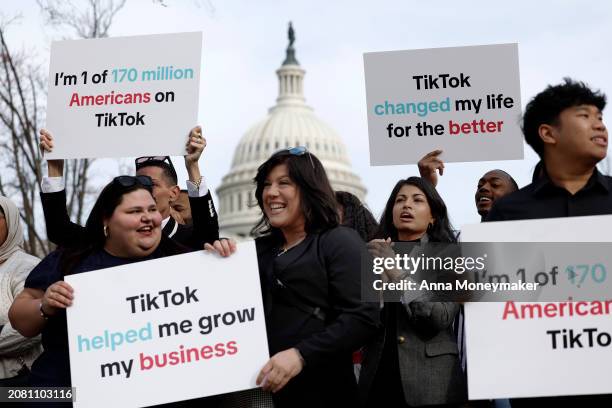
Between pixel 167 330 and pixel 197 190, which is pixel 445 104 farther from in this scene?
pixel 167 330

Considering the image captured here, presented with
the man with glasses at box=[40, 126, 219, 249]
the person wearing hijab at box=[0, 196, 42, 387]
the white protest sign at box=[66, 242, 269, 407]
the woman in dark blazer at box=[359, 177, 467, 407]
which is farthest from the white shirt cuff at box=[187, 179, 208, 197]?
the person wearing hijab at box=[0, 196, 42, 387]

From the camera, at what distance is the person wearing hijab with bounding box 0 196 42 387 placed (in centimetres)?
601

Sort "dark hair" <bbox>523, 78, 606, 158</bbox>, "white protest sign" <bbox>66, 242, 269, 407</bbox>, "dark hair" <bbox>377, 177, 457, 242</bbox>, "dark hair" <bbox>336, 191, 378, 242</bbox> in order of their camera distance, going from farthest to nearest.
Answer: "dark hair" <bbox>336, 191, 378, 242</bbox>, "dark hair" <bbox>377, 177, 457, 242</bbox>, "white protest sign" <bbox>66, 242, 269, 407</bbox>, "dark hair" <bbox>523, 78, 606, 158</bbox>

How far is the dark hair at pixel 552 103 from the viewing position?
4.62m

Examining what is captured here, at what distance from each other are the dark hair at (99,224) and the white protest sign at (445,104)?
6.15 feet

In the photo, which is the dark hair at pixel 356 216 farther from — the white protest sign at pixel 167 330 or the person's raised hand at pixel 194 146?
the white protest sign at pixel 167 330

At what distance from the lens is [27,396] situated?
4977mm

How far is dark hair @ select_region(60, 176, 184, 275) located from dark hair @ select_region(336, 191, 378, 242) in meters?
1.69

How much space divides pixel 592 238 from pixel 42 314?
237 centimetres

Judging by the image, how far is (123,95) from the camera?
235 inches

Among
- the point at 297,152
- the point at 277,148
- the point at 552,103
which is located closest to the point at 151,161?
the point at 297,152

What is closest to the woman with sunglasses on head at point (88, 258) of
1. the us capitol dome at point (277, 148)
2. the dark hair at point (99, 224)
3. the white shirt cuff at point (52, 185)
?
the dark hair at point (99, 224)

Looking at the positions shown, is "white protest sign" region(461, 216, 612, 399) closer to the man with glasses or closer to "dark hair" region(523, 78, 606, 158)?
"dark hair" region(523, 78, 606, 158)

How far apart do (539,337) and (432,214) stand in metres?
1.51
